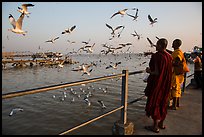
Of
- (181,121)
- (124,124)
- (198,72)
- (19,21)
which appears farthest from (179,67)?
(19,21)

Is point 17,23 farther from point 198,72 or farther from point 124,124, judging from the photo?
point 198,72

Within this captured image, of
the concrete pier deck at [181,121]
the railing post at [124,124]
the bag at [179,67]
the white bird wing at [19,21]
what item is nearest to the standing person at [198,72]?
the concrete pier deck at [181,121]

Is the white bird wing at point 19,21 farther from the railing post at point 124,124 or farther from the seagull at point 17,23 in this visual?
the railing post at point 124,124

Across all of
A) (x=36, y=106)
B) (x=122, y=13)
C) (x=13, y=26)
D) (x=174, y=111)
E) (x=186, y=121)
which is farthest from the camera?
(x=36, y=106)

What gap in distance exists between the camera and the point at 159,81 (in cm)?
330

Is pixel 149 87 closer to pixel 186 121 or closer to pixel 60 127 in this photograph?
pixel 186 121

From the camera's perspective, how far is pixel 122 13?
7.83 metres

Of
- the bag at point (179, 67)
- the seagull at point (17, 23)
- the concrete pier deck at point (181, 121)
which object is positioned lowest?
the concrete pier deck at point (181, 121)

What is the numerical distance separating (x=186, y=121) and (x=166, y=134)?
0.87 m

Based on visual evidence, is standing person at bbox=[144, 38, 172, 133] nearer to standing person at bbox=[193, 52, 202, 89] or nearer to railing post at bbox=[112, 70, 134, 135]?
railing post at bbox=[112, 70, 134, 135]

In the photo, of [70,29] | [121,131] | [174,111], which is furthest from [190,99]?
[70,29]

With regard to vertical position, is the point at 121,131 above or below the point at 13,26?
below

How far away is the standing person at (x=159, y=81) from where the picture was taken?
3275mm

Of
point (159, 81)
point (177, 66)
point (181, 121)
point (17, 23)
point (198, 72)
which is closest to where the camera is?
point (159, 81)
